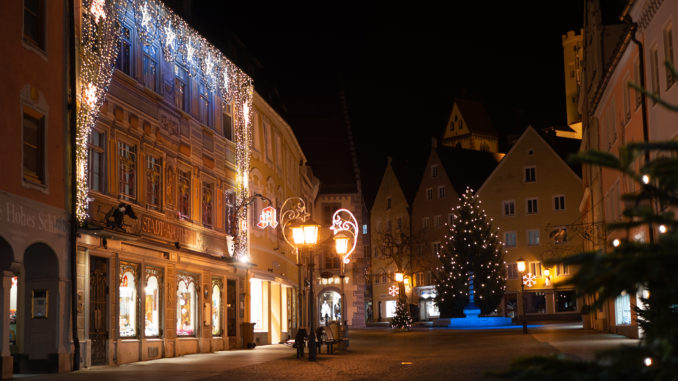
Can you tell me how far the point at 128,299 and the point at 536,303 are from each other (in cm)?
5509

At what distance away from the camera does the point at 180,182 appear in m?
28.6

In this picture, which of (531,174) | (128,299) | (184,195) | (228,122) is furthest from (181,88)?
(531,174)

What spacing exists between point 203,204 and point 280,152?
12.8 meters

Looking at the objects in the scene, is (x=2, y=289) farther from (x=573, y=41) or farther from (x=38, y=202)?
(x=573, y=41)

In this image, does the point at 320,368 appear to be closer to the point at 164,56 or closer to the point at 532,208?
the point at 164,56

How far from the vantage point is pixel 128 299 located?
79.8 feet

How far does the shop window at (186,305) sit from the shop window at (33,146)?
924cm

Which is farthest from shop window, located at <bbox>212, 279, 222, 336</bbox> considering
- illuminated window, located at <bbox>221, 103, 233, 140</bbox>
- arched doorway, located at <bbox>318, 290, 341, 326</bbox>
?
arched doorway, located at <bbox>318, 290, 341, 326</bbox>

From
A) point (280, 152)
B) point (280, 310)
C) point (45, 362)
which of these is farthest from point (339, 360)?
point (280, 152)

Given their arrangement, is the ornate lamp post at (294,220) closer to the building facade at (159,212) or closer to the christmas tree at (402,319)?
the building facade at (159,212)

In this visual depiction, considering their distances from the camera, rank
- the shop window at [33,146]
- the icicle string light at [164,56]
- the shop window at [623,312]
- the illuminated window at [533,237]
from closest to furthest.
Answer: the shop window at [33,146] < the icicle string light at [164,56] < the shop window at [623,312] < the illuminated window at [533,237]

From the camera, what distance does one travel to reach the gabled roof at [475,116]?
123m

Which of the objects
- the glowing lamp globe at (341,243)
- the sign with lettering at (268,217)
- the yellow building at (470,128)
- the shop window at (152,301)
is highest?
the yellow building at (470,128)

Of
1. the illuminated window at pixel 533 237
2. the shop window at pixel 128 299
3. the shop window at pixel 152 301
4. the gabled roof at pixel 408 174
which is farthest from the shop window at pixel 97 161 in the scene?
the gabled roof at pixel 408 174
